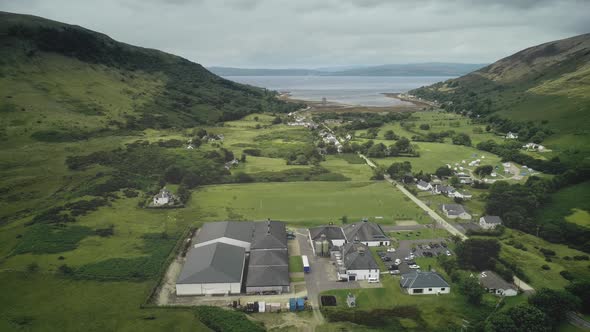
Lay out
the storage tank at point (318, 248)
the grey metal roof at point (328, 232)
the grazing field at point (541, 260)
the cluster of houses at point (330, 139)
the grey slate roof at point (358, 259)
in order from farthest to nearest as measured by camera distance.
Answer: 1. the cluster of houses at point (330, 139)
2. the grey metal roof at point (328, 232)
3. the storage tank at point (318, 248)
4. the grey slate roof at point (358, 259)
5. the grazing field at point (541, 260)

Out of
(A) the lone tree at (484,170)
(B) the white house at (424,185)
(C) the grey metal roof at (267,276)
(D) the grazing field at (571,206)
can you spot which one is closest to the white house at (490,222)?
(D) the grazing field at (571,206)

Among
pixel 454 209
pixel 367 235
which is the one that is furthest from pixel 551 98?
pixel 367 235

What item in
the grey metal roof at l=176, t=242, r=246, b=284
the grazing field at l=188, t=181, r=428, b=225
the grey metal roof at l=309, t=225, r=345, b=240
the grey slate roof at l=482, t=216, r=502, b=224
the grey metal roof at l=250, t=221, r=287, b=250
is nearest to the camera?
the grey metal roof at l=176, t=242, r=246, b=284

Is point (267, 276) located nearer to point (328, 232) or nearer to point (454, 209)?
point (328, 232)

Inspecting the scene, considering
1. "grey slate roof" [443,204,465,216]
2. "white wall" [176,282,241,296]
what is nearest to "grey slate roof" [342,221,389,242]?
→ "grey slate roof" [443,204,465,216]

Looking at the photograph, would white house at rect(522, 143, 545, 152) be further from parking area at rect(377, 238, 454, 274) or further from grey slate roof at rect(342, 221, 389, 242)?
grey slate roof at rect(342, 221, 389, 242)

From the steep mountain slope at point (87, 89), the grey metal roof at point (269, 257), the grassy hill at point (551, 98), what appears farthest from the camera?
the grassy hill at point (551, 98)

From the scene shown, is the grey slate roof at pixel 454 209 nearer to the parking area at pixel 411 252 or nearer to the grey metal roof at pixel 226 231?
the parking area at pixel 411 252
